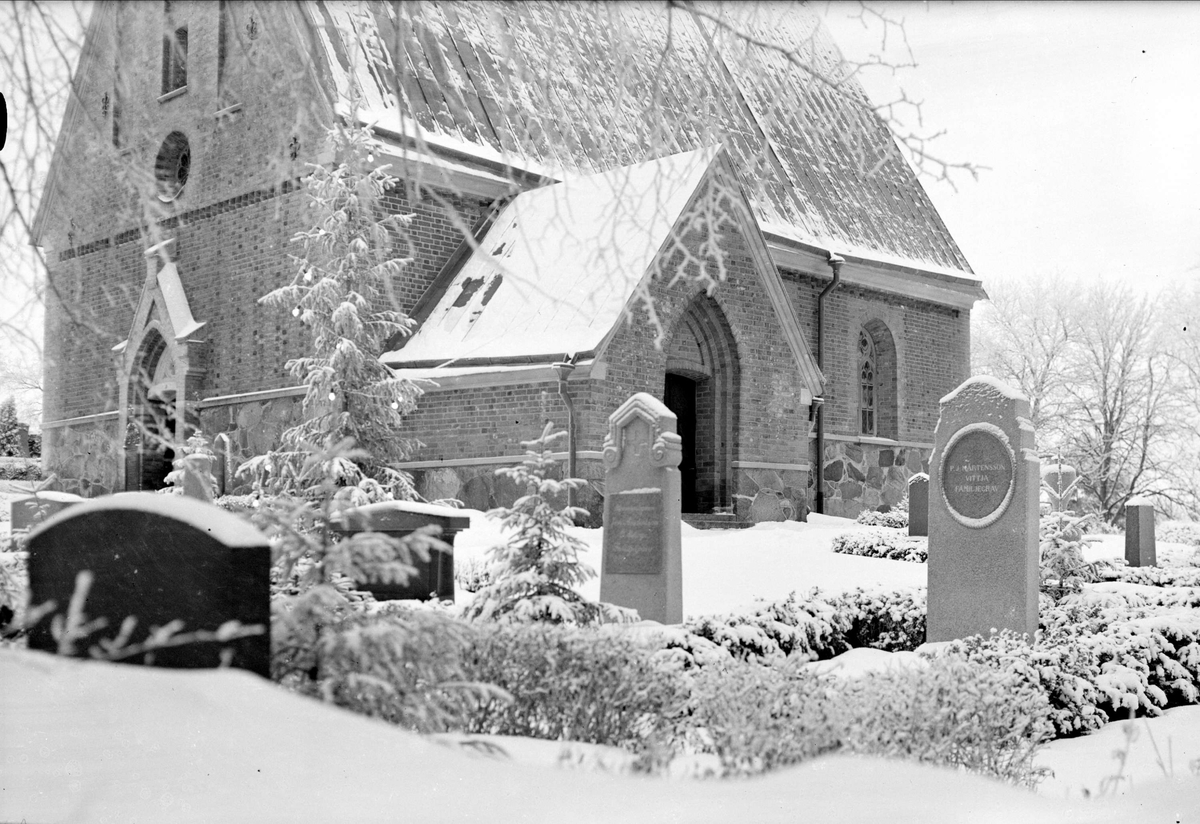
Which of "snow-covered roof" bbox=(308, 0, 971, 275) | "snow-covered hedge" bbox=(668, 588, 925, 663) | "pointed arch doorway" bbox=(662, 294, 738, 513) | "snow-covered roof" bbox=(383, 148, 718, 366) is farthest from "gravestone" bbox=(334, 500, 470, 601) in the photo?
"pointed arch doorway" bbox=(662, 294, 738, 513)

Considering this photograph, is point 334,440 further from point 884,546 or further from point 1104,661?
point 884,546

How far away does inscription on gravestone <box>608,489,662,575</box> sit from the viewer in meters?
7.76

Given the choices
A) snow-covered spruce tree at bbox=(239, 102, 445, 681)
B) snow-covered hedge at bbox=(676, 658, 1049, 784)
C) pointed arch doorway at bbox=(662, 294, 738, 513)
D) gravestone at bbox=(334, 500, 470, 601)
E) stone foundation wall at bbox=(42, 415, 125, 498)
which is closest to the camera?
snow-covered spruce tree at bbox=(239, 102, 445, 681)

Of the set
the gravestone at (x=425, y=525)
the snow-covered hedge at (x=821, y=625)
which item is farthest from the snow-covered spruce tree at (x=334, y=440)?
the snow-covered hedge at (x=821, y=625)

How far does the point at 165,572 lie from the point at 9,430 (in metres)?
1.33

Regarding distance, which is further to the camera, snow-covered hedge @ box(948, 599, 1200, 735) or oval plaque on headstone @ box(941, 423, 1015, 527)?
oval plaque on headstone @ box(941, 423, 1015, 527)

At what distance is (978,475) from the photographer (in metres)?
8.07

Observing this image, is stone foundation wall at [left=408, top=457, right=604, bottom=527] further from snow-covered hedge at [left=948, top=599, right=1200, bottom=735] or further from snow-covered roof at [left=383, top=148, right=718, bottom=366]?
snow-covered hedge at [left=948, top=599, right=1200, bottom=735]

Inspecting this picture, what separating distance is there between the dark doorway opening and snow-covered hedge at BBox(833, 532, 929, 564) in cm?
180

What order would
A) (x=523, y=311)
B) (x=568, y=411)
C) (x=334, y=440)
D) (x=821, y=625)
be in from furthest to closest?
(x=523, y=311) < (x=568, y=411) < (x=821, y=625) < (x=334, y=440)

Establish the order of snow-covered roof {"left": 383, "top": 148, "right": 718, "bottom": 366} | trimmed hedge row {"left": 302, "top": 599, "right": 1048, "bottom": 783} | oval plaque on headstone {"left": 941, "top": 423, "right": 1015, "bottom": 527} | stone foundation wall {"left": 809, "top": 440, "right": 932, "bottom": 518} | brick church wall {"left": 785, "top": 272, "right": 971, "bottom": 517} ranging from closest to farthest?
trimmed hedge row {"left": 302, "top": 599, "right": 1048, "bottom": 783}
oval plaque on headstone {"left": 941, "top": 423, "right": 1015, "bottom": 527}
snow-covered roof {"left": 383, "top": 148, "right": 718, "bottom": 366}
stone foundation wall {"left": 809, "top": 440, "right": 932, "bottom": 518}
brick church wall {"left": 785, "top": 272, "right": 971, "bottom": 517}

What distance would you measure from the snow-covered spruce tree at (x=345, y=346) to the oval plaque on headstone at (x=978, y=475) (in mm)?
3876

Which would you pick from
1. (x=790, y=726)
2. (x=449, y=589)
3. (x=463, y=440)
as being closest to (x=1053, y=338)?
(x=463, y=440)

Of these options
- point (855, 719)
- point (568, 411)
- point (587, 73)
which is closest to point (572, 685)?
point (855, 719)
